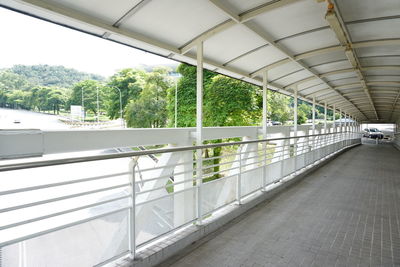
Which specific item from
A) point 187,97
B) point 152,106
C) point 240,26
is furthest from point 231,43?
point 152,106

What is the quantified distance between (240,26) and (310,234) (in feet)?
8.97

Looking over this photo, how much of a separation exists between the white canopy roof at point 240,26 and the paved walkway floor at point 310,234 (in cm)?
244

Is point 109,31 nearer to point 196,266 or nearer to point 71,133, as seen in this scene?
point 71,133

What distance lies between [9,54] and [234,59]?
240ft

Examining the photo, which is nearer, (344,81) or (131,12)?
(131,12)

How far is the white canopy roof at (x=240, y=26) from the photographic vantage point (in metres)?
2.81

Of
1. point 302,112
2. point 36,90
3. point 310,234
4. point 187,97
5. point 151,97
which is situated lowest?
point 310,234

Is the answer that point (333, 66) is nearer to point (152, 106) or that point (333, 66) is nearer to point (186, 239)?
point (186, 239)

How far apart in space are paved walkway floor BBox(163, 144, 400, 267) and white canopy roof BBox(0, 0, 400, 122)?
96.2 inches

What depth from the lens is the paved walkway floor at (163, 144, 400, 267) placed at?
2420 mm

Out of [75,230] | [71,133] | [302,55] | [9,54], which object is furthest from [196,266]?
[9,54]

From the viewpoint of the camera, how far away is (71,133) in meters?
3.27

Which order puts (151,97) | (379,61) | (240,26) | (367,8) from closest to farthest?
1. (367,8)
2. (240,26)
3. (379,61)
4. (151,97)

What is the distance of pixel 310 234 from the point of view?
116 inches
